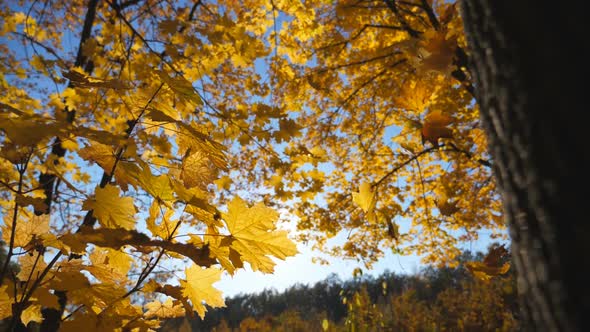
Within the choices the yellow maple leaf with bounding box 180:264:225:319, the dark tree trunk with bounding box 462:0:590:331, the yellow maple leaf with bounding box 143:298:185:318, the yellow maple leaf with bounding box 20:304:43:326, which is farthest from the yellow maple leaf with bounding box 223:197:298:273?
the yellow maple leaf with bounding box 20:304:43:326

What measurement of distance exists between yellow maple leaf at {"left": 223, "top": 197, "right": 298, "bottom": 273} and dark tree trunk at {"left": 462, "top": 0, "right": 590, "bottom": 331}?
1.56 feet

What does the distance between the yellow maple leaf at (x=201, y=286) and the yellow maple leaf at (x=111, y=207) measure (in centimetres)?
23

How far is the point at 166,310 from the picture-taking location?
3.09ft

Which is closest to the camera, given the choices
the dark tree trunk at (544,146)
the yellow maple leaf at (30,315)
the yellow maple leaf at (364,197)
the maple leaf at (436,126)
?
the dark tree trunk at (544,146)

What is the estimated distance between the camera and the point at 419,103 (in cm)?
139

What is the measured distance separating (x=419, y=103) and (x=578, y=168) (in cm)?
99

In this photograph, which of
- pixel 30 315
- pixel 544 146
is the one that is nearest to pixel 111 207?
pixel 30 315

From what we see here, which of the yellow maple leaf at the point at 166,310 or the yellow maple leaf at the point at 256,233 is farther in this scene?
the yellow maple leaf at the point at 166,310

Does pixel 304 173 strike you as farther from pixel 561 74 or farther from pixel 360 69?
pixel 561 74

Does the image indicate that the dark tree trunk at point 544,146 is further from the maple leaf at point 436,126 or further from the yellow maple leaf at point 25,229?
the yellow maple leaf at point 25,229

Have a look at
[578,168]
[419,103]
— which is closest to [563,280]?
[578,168]

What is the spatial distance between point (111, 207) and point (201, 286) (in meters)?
0.34

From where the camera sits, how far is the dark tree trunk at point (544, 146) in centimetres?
44

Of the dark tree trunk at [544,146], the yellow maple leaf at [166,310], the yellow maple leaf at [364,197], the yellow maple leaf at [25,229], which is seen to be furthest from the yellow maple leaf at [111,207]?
the yellow maple leaf at [364,197]
